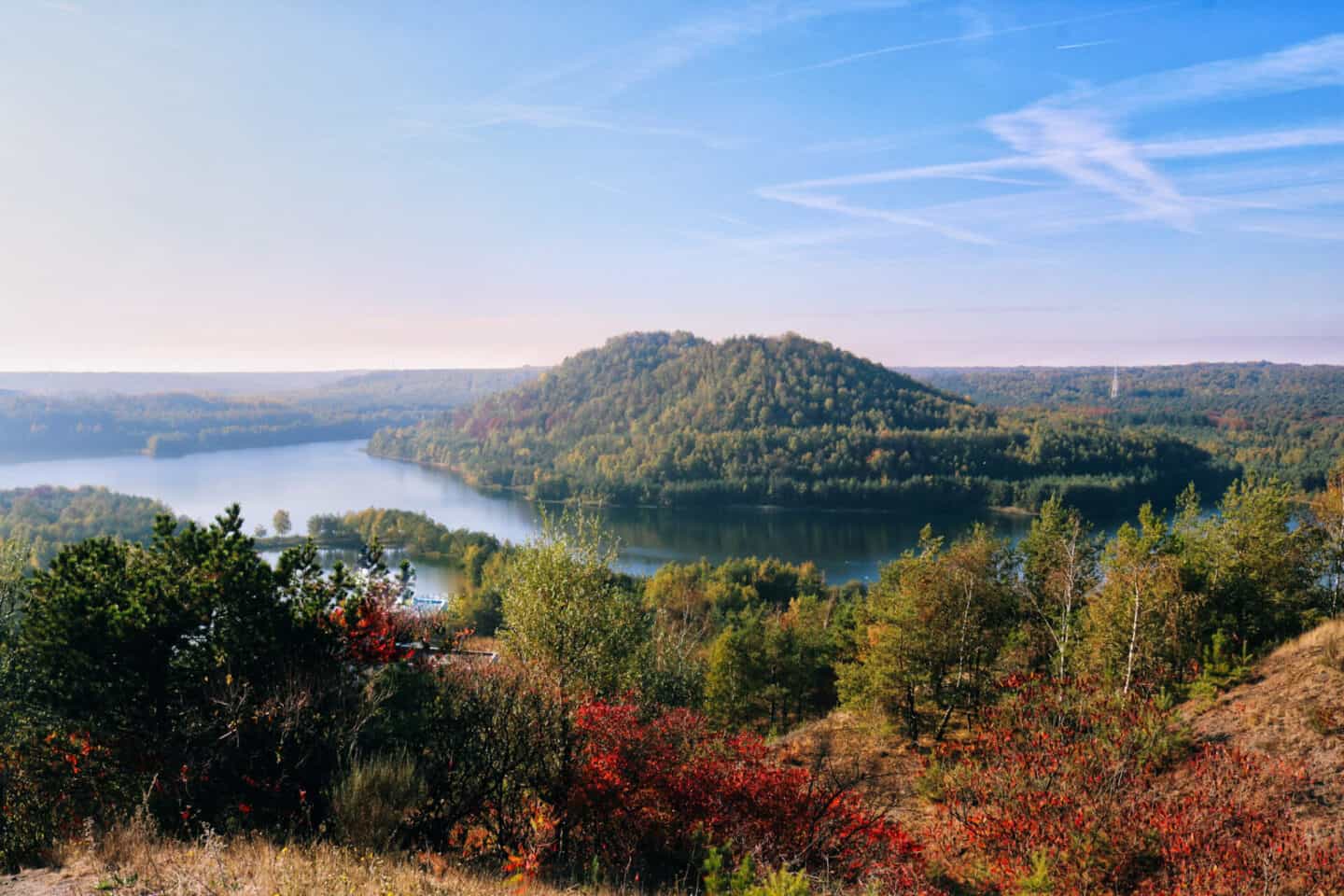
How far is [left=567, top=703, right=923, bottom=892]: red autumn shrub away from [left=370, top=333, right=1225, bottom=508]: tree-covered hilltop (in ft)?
215

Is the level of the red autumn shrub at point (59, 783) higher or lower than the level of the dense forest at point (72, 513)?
higher

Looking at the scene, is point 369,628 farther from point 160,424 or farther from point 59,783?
point 160,424

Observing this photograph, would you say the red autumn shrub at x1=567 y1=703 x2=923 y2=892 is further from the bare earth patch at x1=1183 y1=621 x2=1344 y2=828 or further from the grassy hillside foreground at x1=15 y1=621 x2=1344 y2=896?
the bare earth patch at x1=1183 y1=621 x2=1344 y2=828

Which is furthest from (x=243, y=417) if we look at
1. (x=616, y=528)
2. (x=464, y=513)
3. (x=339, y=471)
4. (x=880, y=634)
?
(x=880, y=634)

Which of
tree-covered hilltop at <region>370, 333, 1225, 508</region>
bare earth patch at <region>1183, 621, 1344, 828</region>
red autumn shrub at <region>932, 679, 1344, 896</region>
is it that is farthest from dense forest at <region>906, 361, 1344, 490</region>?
red autumn shrub at <region>932, 679, 1344, 896</region>

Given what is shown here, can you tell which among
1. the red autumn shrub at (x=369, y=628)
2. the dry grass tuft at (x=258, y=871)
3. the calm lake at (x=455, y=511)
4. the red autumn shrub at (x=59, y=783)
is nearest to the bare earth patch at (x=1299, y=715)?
the dry grass tuft at (x=258, y=871)

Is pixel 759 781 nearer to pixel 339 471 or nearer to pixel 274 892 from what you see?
pixel 274 892

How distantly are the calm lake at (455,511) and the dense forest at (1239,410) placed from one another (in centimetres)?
2709

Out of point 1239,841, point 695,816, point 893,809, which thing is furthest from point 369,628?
point 1239,841

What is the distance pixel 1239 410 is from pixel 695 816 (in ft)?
539

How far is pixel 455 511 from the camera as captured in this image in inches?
3049

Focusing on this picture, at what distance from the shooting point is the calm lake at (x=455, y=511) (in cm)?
5709

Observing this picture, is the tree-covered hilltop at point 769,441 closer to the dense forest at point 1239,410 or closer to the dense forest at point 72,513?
the dense forest at point 1239,410

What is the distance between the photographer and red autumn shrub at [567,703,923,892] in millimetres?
6078
